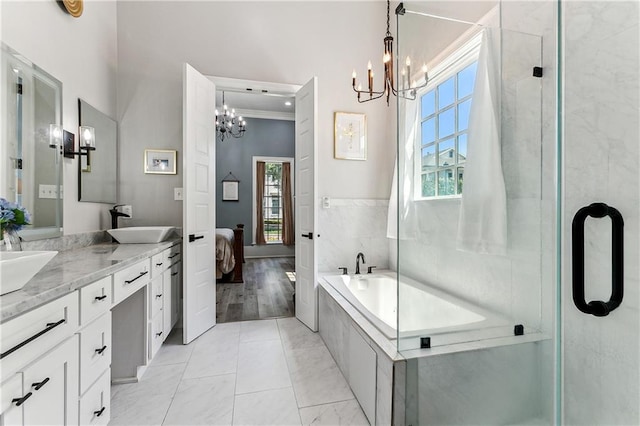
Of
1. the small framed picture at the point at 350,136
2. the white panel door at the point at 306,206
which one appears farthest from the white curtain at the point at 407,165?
the small framed picture at the point at 350,136

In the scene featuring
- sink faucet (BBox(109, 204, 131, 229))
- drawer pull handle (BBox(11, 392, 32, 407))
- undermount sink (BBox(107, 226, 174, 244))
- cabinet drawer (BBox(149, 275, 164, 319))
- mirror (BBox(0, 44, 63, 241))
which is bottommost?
cabinet drawer (BBox(149, 275, 164, 319))

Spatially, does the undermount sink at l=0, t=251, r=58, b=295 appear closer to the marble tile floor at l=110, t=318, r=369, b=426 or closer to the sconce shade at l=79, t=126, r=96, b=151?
the marble tile floor at l=110, t=318, r=369, b=426

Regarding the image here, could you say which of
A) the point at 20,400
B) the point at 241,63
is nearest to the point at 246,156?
the point at 241,63

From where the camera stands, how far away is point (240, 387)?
1.83 m

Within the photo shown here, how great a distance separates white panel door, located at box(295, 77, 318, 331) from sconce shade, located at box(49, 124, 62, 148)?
1847 millimetres

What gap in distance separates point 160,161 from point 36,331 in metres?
2.23

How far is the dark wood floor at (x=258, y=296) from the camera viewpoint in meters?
3.10

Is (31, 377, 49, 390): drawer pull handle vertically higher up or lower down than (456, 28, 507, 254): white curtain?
lower down

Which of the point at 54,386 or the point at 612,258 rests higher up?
the point at 612,258

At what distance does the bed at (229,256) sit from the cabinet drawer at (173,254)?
1407 mm

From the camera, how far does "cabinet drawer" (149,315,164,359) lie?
6.45 ft

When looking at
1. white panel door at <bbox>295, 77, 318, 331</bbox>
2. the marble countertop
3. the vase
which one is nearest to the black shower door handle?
the marble countertop

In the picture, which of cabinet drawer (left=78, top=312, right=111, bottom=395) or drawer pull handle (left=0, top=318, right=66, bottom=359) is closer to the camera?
drawer pull handle (left=0, top=318, right=66, bottom=359)

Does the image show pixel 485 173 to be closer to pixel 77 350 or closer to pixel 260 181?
pixel 77 350
